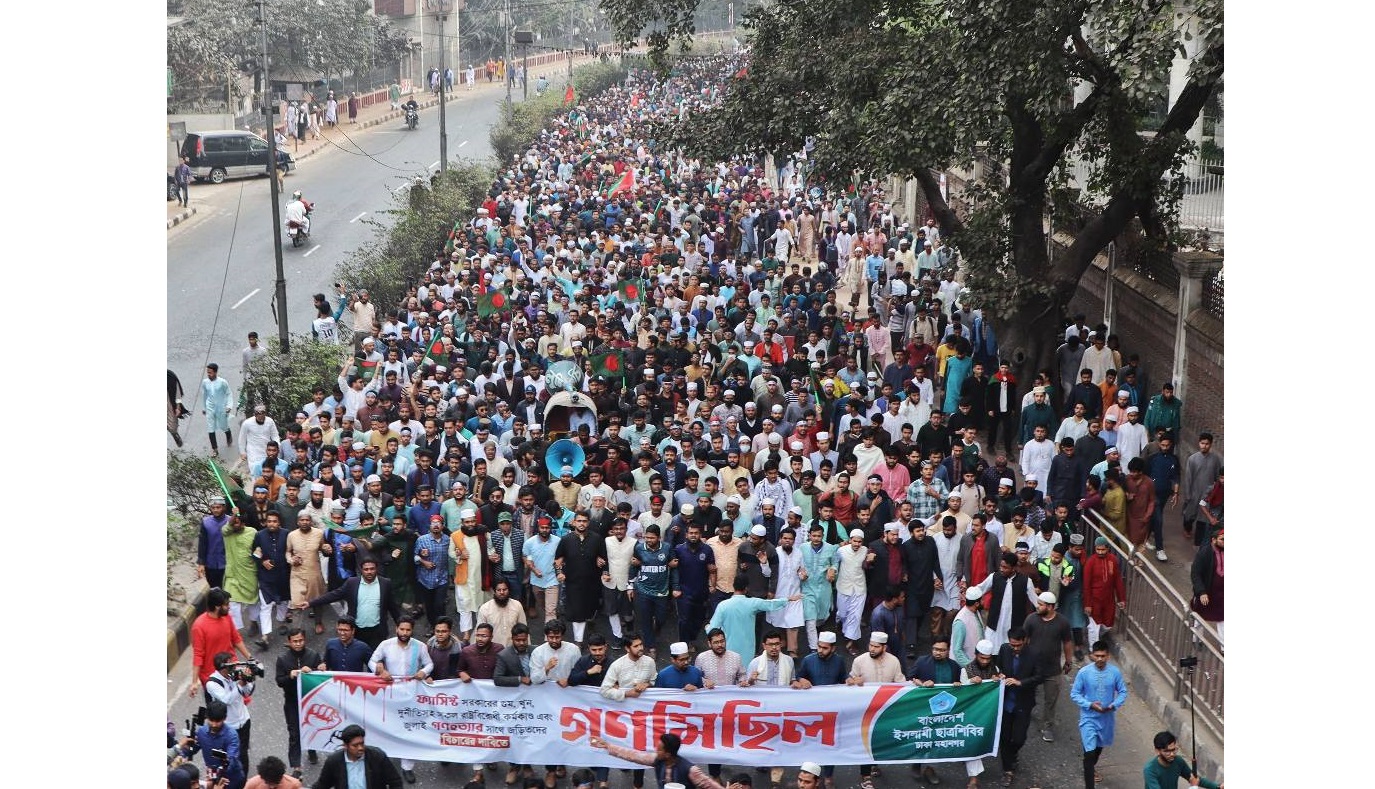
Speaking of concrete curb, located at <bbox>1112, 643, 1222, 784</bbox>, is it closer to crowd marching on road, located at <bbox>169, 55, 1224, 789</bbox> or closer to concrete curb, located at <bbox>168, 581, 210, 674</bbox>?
crowd marching on road, located at <bbox>169, 55, 1224, 789</bbox>

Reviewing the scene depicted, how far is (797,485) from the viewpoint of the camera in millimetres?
13102

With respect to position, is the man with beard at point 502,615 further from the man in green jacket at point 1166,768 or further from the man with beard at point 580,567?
the man in green jacket at point 1166,768

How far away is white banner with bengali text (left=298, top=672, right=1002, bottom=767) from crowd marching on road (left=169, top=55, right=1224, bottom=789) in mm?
126

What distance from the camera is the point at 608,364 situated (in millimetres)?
16656

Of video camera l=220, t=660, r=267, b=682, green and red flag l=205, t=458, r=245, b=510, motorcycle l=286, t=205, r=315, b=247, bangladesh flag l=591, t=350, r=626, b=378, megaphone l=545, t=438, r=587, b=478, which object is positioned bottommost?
video camera l=220, t=660, r=267, b=682

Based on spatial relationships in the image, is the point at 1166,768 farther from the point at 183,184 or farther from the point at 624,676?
the point at 183,184

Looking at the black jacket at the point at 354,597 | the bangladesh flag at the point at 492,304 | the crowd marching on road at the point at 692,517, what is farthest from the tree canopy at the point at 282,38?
the black jacket at the point at 354,597

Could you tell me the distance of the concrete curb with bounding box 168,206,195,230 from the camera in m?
33.9

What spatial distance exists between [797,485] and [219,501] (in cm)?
466

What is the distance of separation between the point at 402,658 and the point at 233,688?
1048 mm

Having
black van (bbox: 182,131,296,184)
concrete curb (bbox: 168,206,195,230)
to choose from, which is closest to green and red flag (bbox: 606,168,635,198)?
concrete curb (bbox: 168,206,195,230)

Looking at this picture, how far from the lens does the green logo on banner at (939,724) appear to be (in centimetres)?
983

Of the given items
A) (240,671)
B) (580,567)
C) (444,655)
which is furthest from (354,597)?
(580,567)

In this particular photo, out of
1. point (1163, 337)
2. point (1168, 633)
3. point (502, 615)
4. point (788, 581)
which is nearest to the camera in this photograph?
point (502, 615)
